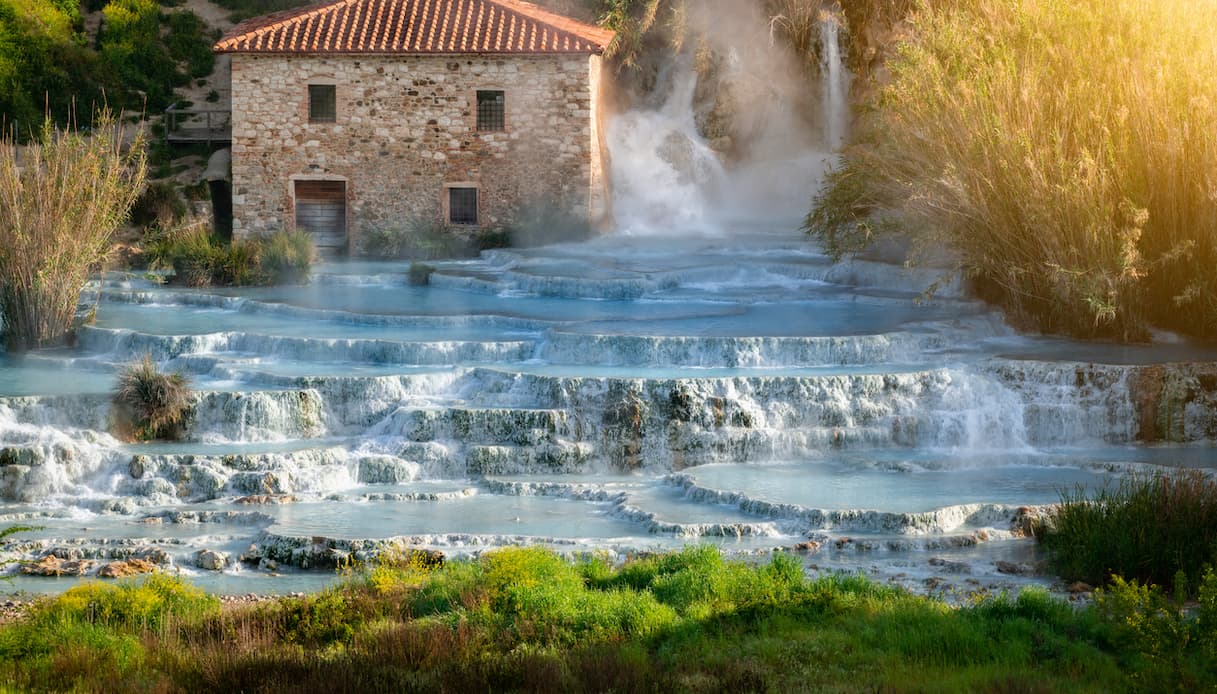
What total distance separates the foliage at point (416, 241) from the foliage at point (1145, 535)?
64.0 feet

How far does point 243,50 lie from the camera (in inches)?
1129

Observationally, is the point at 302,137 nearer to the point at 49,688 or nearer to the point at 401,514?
the point at 401,514

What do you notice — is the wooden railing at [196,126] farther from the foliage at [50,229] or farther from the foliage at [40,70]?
the foliage at [50,229]

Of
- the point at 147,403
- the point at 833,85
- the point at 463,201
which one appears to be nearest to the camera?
the point at 147,403

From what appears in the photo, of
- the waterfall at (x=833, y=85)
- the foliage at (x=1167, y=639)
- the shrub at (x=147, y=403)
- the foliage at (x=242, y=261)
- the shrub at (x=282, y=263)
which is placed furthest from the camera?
the waterfall at (x=833, y=85)

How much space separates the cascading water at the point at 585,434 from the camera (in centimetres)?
1241

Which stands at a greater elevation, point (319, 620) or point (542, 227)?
point (542, 227)

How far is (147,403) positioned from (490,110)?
15.2m

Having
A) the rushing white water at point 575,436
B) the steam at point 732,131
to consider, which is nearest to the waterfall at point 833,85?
the steam at point 732,131

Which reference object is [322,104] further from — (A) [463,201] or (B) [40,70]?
(B) [40,70]

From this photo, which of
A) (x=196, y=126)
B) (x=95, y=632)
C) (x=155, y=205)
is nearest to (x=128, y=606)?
(x=95, y=632)

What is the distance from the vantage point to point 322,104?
1159 inches

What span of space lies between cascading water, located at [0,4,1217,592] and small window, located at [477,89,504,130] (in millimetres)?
8705

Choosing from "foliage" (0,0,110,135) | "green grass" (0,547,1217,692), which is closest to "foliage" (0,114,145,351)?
"green grass" (0,547,1217,692)
